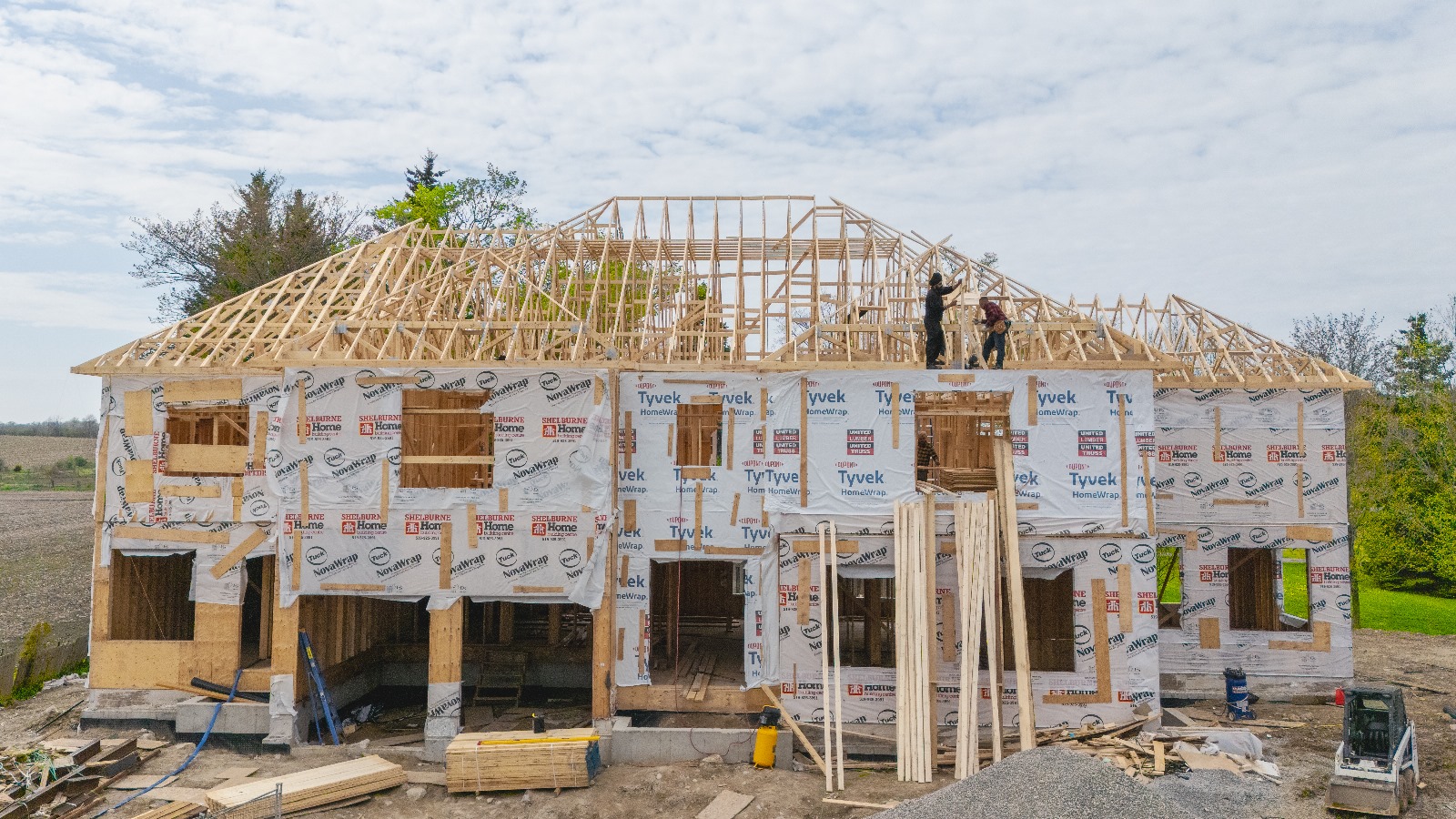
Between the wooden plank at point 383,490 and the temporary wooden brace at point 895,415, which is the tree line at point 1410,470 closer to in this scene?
the temporary wooden brace at point 895,415

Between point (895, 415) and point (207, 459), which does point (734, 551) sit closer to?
point (895, 415)

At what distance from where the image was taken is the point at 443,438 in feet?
54.8

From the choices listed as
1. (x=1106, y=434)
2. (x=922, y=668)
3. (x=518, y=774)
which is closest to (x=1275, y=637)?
(x=1106, y=434)

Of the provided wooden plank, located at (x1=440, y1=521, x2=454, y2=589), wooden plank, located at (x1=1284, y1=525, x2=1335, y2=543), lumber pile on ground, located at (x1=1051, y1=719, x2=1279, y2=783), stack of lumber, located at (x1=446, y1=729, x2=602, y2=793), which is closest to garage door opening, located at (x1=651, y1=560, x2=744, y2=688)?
stack of lumber, located at (x1=446, y1=729, x2=602, y2=793)

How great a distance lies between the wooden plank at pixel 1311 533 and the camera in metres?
15.9

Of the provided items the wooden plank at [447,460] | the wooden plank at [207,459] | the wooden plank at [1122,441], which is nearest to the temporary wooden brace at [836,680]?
the wooden plank at [1122,441]

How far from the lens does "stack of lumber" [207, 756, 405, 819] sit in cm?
1080

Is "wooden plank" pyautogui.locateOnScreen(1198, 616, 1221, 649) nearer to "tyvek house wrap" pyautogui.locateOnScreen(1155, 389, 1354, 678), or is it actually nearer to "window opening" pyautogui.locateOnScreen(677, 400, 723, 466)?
"tyvek house wrap" pyautogui.locateOnScreen(1155, 389, 1354, 678)

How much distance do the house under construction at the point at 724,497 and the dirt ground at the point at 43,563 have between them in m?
8.32

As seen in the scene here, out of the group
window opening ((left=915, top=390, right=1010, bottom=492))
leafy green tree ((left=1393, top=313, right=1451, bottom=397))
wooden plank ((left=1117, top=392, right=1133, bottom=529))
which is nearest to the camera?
wooden plank ((left=1117, top=392, right=1133, bottom=529))

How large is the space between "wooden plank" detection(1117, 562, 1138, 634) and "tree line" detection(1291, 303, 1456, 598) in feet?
58.8

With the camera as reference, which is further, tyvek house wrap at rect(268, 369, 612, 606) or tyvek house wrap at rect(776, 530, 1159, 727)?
tyvek house wrap at rect(268, 369, 612, 606)

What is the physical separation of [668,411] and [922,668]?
18.5ft

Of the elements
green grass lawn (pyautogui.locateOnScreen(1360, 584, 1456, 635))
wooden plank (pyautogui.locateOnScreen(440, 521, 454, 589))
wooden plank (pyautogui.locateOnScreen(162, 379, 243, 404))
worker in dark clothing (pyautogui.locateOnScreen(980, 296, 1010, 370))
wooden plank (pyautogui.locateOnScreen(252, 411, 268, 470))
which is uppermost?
worker in dark clothing (pyautogui.locateOnScreen(980, 296, 1010, 370))
